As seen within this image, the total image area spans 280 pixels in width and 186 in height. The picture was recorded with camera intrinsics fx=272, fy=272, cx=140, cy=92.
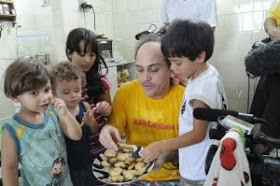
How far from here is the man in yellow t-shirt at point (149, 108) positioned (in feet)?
4.13

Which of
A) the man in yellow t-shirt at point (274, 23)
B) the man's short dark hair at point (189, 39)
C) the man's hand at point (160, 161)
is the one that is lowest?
the man's hand at point (160, 161)

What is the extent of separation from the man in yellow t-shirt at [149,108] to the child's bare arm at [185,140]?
0.66 feet

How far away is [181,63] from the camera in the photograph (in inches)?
43.1

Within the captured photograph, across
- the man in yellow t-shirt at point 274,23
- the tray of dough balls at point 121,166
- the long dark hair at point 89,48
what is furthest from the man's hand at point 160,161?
the man in yellow t-shirt at point 274,23

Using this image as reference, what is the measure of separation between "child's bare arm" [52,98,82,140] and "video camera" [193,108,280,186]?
655 mm

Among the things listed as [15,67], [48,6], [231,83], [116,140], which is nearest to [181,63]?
[116,140]

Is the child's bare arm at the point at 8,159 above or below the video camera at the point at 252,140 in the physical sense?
below

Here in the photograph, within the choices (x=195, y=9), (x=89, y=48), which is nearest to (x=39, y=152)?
(x=89, y=48)

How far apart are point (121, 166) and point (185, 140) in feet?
0.96

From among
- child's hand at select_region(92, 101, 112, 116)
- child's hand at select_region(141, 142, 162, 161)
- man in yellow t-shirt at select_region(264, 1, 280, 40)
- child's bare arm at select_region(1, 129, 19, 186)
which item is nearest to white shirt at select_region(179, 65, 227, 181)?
child's hand at select_region(141, 142, 162, 161)

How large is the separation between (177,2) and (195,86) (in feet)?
7.55

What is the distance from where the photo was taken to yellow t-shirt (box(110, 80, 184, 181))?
4.25 feet

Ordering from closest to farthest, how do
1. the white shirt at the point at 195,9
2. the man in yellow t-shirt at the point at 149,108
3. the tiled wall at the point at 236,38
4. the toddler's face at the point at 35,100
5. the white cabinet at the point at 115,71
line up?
1. the toddler's face at the point at 35,100
2. the man in yellow t-shirt at the point at 149,108
3. the white shirt at the point at 195,9
4. the tiled wall at the point at 236,38
5. the white cabinet at the point at 115,71

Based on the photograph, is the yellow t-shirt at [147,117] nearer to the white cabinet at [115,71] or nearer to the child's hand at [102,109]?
the child's hand at [102,109]
